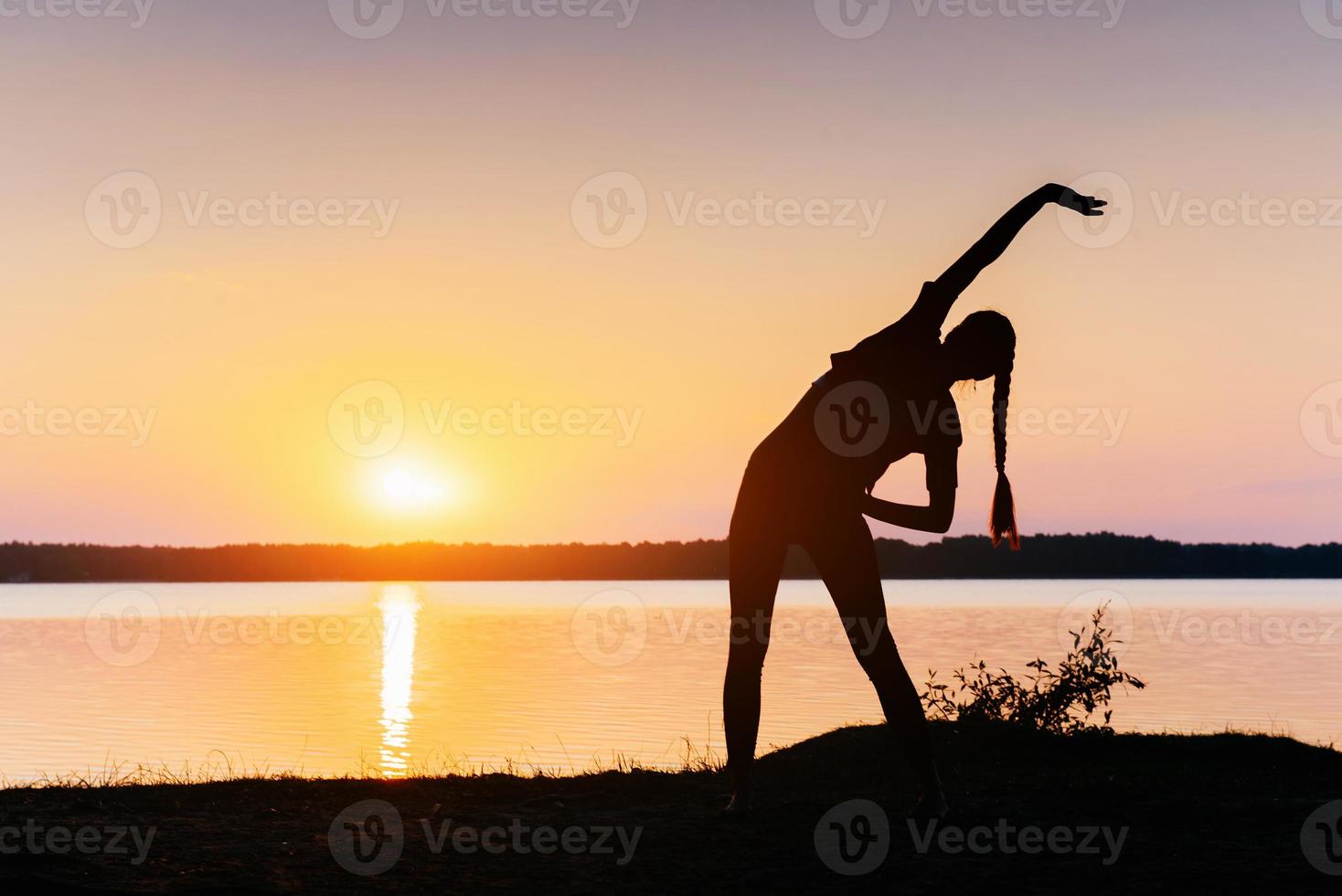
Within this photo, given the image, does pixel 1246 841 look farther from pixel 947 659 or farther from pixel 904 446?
pixel 947 659

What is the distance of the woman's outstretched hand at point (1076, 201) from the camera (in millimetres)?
7312

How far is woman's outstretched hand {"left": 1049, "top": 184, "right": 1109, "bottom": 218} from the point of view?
24.0ft

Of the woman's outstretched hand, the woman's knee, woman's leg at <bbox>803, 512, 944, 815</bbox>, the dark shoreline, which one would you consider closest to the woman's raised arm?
the woman's outstretched hand

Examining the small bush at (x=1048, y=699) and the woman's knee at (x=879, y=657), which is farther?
the small bush at (x=1048, y=699)

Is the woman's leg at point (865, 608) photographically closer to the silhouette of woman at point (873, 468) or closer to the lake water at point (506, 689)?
the silhouette of woman at point (873, 468)

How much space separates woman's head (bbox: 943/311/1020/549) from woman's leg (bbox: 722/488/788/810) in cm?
135

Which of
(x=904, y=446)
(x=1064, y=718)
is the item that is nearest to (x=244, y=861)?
(x=904, y=446)

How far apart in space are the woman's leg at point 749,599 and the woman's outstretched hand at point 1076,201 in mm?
2557

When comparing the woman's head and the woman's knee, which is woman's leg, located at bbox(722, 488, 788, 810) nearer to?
the woman's knee

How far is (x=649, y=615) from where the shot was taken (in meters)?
109

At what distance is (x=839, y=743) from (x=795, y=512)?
5034 millimetres

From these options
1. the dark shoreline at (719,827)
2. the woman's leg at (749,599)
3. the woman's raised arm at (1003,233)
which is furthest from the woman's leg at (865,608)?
the woman's raised arm at (1003,233)

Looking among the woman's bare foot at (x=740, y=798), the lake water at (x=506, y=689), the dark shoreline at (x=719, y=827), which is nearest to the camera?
the dark shoreline at (x=719, y=827)

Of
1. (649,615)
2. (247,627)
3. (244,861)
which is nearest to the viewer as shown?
(244,861)
